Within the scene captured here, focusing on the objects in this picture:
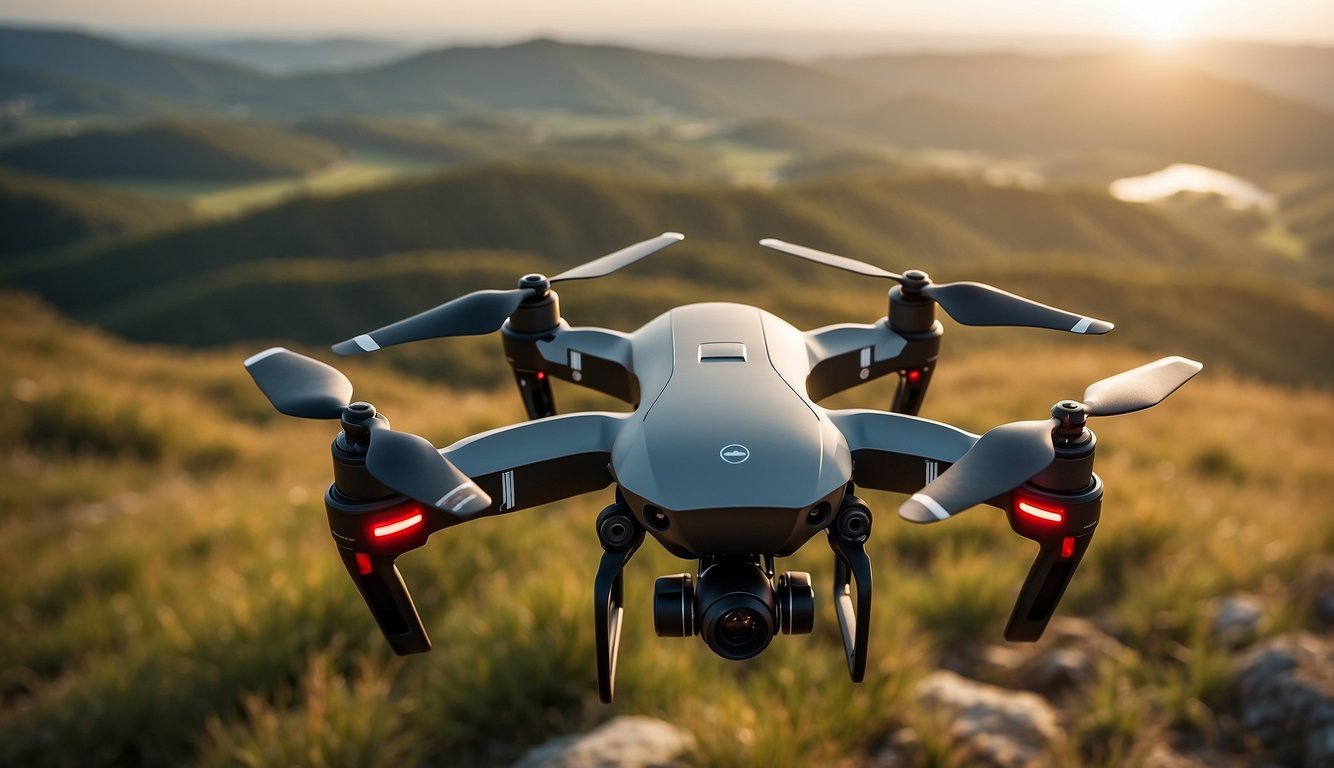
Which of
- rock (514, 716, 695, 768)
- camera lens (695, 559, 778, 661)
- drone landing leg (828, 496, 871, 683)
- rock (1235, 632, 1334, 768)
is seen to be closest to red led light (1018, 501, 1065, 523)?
drone landing leg (828, 496, 871, 683)

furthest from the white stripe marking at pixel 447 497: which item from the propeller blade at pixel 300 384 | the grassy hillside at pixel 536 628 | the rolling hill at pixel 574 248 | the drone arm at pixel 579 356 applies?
the rolling hill at pixel 574 248

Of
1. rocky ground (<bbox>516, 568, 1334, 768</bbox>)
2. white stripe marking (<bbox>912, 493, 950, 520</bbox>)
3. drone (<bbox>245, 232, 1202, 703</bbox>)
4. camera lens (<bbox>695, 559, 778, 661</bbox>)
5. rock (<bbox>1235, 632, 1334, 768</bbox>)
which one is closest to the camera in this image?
white stripe marking (<bbox>912, 493, 950, 520</bbox>)

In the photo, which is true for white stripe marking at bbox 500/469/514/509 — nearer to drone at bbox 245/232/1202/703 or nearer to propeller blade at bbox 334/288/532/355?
drone at bbox 245/232/1202/703

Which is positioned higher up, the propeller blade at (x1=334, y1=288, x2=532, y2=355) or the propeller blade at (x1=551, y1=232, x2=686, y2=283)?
the propeller blade at (x1=551, y1=232, x2=686, y2=283)

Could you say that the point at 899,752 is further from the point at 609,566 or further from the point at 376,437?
the point at 376,437

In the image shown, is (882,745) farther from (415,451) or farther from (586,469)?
(415,451)

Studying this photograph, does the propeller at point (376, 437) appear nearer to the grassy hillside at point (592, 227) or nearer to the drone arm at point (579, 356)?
the drone arm at point (579, 356)

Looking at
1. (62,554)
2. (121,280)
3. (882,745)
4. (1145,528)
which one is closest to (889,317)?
(882,745)
